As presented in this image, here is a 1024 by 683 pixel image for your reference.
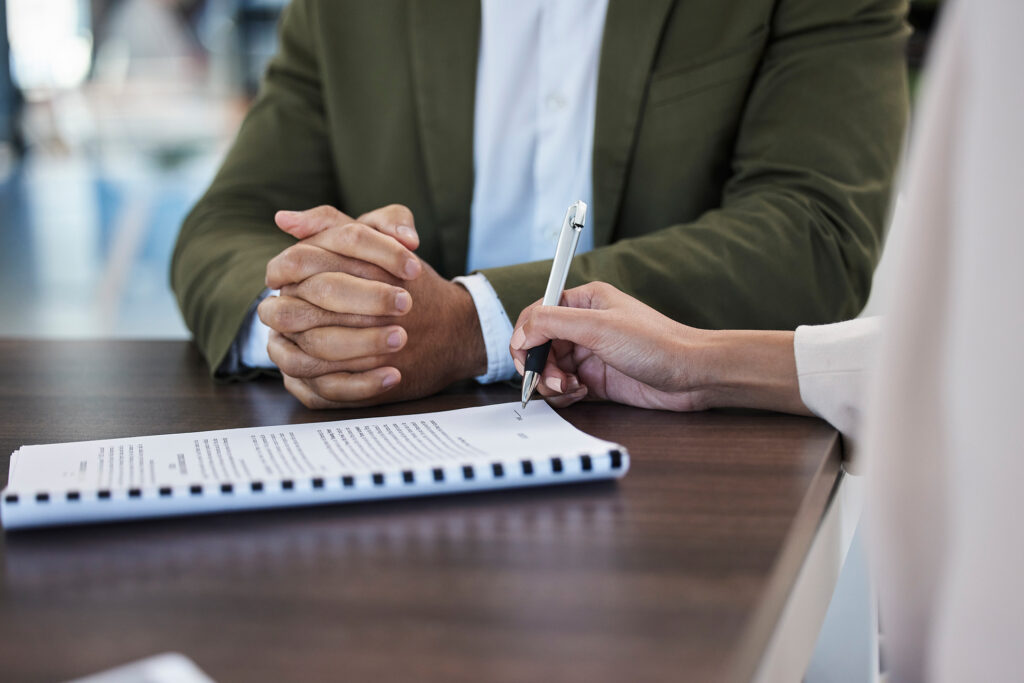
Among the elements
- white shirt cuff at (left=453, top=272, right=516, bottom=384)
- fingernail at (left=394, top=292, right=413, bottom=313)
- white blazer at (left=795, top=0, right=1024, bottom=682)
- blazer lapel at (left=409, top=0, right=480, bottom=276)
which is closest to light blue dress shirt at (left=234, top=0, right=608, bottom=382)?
blazer lapel at (left=409, top=0, right=480, bottom=276)

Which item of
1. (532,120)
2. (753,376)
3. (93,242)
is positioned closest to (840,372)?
(753,376)

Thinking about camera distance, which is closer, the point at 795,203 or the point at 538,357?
the point at 538,357

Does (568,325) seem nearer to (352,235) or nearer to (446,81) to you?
(352,235)

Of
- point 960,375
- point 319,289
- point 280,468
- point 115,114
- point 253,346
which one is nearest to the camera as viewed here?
point 960,375

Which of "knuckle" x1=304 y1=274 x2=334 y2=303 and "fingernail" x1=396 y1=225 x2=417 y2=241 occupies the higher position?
"fingernail" x1=396 y1=225 x2=417 y2=241

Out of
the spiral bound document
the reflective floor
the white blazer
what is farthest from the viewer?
the reflective floor

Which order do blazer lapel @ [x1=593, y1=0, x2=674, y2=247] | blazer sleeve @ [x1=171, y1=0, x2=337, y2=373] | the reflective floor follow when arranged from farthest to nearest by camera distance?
the reflective floor
blazer lapel @ [x1=593, y1=0, x2=674, y2=247]
blazer sleeve @ [x1=171, y1=0, x2=337, y2=373]

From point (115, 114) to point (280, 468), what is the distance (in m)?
7.10

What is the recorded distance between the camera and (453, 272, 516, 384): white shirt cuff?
89 centimetres

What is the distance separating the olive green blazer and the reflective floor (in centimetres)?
283

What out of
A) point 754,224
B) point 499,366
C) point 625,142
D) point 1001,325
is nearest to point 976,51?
point 1001,325

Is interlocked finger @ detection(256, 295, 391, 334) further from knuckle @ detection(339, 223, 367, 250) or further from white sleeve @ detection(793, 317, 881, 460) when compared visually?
white sleeve @ detection(793, 317, 881, 460)

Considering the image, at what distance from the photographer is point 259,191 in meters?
1.29

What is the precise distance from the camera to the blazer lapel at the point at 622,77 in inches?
46.9
